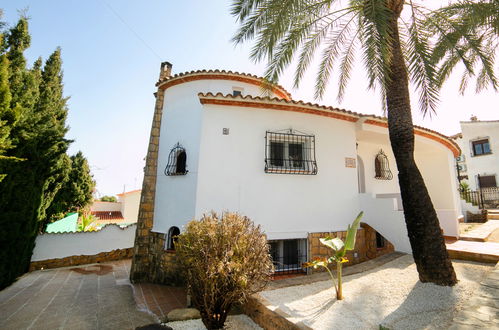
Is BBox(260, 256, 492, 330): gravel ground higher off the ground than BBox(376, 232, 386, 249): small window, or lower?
lower

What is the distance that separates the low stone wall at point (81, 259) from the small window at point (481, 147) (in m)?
29.2

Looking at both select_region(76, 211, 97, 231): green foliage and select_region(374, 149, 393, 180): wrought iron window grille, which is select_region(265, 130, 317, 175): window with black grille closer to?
select_region(374, 149, 393, 180): wrought iron window grille

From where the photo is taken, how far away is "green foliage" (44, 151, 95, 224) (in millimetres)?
12320

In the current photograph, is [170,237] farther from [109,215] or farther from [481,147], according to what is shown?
[481,147]

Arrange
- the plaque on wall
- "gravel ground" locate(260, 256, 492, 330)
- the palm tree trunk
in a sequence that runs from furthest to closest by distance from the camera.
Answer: the plaque on wall, the palm tree trunk, "gravel ground" locate(260, 256, 492, 330)

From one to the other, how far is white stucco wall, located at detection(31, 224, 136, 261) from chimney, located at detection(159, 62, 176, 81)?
7978 millimetres

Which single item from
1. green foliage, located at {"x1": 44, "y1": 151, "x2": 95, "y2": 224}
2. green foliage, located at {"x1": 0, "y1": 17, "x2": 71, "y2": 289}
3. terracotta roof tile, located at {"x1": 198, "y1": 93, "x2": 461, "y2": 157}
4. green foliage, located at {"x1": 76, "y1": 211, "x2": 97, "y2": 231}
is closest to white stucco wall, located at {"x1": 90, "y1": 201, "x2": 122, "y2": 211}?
green foliage, located at {"x1": 44, "y1": 151, "x2": 95, "y2": 224}

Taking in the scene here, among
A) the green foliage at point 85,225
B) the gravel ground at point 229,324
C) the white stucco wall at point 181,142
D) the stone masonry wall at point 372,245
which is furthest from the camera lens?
the green foliage at point 85,225

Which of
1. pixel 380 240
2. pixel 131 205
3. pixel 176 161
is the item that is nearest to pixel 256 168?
pixel 176 161

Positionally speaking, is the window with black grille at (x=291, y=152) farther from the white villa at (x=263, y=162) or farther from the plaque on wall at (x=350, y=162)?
the plaque on wall at (x=350, y=162)

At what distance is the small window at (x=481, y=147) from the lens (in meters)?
20.3

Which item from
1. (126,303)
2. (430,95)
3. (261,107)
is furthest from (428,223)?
(126,303)

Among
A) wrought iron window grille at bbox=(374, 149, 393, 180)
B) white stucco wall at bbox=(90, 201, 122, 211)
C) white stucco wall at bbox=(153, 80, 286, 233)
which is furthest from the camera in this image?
white stucco wall at bbox=(90, 201, 122, 211)

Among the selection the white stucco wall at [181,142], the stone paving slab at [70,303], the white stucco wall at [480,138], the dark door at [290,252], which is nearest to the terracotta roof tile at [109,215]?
the stone paving slab at [70,303]
